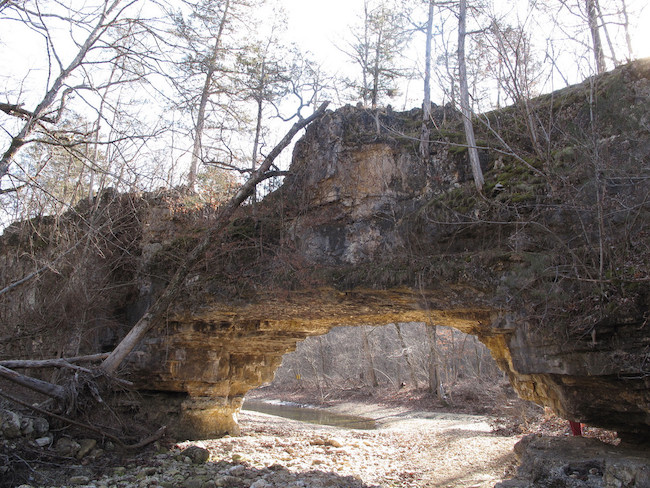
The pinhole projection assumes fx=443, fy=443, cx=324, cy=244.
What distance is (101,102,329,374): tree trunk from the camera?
895cm

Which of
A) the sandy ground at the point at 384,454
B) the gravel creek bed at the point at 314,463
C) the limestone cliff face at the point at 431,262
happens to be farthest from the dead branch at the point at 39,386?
the sandy ground at the point at 384,454

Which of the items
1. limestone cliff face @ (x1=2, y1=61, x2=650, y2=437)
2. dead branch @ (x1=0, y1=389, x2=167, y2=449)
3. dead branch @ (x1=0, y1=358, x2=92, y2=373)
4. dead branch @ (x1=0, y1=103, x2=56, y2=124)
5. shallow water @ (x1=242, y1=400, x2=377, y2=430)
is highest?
dead branch @ (x1=0, y1=103, x2=56, y2=124)

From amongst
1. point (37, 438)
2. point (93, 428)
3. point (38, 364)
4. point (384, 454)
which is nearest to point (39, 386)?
point (38, 364)

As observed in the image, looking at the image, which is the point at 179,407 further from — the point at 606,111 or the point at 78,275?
the point at 606,111

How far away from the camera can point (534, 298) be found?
21.4 feet

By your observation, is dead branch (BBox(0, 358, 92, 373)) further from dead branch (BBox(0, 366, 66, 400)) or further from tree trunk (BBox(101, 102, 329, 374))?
tree trunk (BBox(101, 102, 329, 374))

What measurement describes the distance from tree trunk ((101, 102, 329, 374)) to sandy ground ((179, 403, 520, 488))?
2.87 metres

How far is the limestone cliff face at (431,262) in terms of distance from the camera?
5996mm

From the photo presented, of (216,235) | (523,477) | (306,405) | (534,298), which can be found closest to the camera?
(523,477)

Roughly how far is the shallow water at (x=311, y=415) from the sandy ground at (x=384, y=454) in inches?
118

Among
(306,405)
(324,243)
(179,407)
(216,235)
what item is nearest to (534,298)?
(324,243)

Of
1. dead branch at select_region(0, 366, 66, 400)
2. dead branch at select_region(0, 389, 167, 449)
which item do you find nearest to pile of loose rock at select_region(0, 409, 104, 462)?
dead branch at select_region(0, 389, 167, 449)

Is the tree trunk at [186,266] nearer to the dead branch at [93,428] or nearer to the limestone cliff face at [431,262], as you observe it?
the limestone cliff face at [431,262]

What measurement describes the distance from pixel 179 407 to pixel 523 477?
26.9 ft
